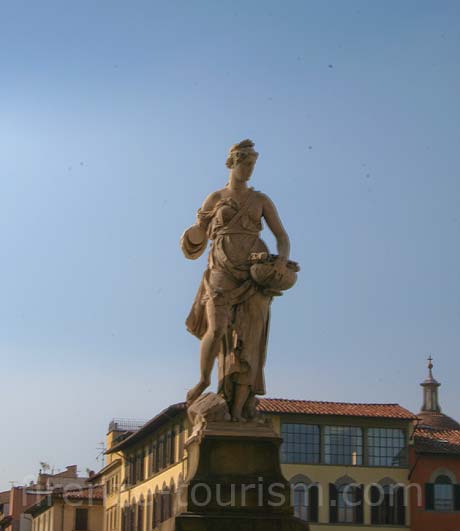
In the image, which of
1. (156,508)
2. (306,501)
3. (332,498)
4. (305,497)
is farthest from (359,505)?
(156,508)

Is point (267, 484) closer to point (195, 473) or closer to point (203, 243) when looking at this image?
point (195, 473)

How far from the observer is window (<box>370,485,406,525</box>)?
2830 inches

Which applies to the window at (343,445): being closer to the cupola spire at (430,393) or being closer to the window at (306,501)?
the window at (306,501)

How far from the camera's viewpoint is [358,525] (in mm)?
71500

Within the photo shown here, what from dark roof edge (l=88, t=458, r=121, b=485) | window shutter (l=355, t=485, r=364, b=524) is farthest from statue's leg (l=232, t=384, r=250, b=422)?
dark roof edge (l=88, t=458, r=121, b=485)

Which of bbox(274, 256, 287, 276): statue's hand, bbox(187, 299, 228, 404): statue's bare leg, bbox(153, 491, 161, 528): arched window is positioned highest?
bbox(153, 491, 161, 528): arched window

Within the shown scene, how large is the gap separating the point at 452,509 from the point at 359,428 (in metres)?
6.37

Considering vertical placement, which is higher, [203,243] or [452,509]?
[452,509]

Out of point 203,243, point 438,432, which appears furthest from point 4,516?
point 203,243

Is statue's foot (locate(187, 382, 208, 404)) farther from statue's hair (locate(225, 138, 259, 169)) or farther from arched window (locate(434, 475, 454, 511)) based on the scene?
arched window (locate(434, 475, 454, 511))

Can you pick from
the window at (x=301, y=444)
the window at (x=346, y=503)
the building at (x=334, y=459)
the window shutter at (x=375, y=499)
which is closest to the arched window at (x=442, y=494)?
the building at (x=334, y=459)

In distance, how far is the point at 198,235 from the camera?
16594 millimetres

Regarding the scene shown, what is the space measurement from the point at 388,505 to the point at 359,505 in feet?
4.96

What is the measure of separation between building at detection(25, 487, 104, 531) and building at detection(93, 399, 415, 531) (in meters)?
19.7
